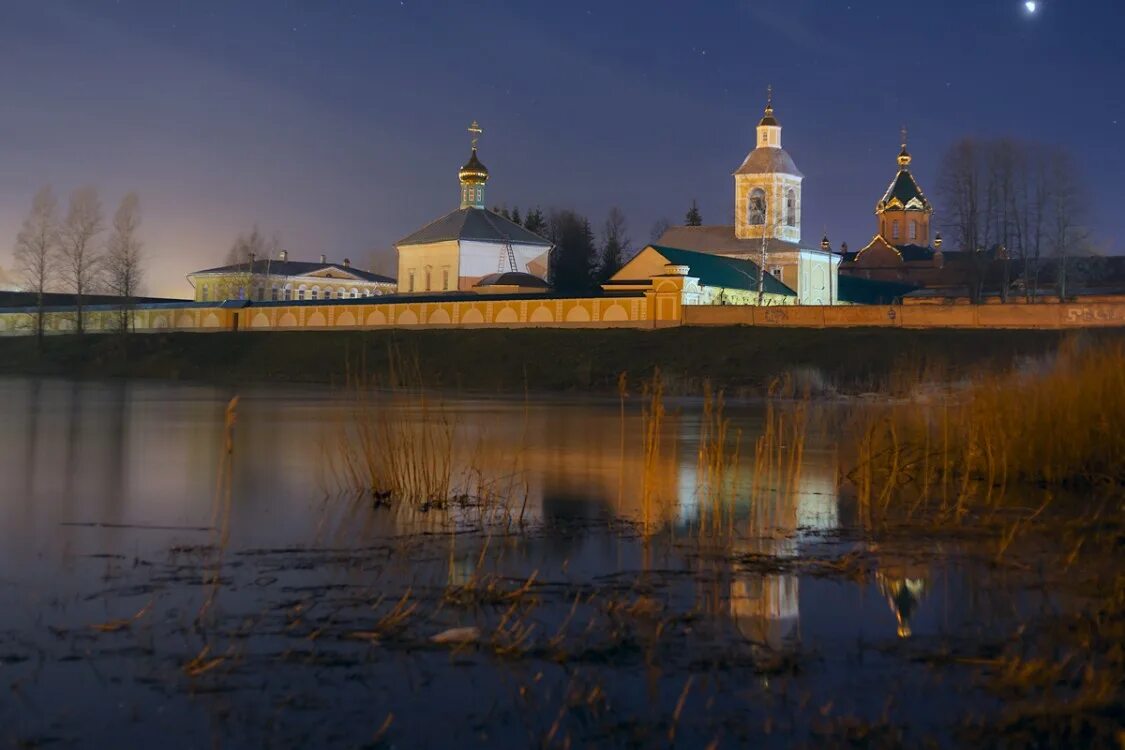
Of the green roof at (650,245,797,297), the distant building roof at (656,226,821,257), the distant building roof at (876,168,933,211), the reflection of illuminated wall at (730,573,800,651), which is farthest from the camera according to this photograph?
the distant building roof at (876,168,933,211)

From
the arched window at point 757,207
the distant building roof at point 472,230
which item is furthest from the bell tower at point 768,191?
the distant building roof at point 472,230

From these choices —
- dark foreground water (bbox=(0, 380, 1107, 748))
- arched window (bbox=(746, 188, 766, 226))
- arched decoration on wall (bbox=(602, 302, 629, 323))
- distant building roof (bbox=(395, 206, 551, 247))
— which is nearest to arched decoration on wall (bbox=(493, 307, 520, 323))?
arched decoration on wall (bbox=(602, 302, 629, 323))

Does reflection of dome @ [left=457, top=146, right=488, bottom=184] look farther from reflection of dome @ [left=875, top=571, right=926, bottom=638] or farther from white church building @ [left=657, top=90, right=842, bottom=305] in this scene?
reflection of dome @ [left=875, top=571, right=926, bottom=638]

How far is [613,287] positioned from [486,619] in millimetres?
55564

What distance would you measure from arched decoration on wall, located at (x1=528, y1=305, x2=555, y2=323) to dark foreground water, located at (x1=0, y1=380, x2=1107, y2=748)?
44054mm

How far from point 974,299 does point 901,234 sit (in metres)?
45.1

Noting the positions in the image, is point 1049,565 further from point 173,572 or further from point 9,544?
point 9,544

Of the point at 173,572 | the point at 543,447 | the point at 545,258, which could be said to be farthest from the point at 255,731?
the point at 545,258

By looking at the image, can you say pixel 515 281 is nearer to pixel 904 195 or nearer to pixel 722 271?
pixel 722 271

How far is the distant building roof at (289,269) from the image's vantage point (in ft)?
296

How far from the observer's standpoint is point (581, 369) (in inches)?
1892

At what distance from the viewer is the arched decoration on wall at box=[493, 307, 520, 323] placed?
59.0 meters

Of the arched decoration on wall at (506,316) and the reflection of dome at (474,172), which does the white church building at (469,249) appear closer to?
the reflection of dome at (474,172)

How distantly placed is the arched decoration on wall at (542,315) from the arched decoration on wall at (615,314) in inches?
113
